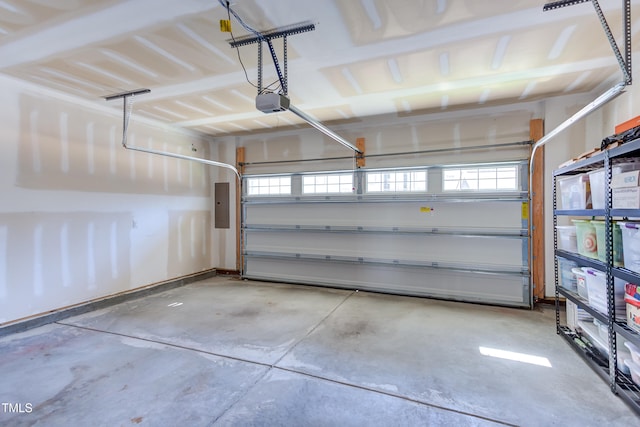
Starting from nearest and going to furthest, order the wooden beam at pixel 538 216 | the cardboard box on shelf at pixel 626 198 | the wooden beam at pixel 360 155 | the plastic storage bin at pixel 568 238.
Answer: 1. the cardboard box on shelf at pixel 626 198
2. the plastic storage bin at pixel 568 238
3. the wooden beam at pixel 538 216
4. the wooden beam at pixel 360 155

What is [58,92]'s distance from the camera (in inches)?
146

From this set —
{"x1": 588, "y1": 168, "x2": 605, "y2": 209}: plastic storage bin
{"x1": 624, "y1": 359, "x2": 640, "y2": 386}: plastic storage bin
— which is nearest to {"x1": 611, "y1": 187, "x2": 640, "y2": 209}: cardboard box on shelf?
{"x1": 588, "y1": 168, "x2": 605, "y2": 209}: plastic storage bin

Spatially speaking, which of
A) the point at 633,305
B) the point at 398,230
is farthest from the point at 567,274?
the point at 398,230

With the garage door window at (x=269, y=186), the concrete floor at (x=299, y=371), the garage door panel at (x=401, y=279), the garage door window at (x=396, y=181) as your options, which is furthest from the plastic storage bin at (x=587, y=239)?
the garage door window at (x=269, y=186)

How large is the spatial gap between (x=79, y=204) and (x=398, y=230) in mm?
4547

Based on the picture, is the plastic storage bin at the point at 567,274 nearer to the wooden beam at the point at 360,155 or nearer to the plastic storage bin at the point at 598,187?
the plastic storage bin at the point at 598,187

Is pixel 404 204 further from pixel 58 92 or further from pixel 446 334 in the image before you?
pixel 58 92

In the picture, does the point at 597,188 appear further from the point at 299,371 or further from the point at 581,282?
the point at 299,371

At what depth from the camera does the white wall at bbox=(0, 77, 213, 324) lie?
3.36 metres

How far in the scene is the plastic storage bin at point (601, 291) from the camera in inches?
87.6

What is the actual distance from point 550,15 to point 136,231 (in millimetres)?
5537

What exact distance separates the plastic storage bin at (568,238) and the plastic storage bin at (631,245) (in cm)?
88

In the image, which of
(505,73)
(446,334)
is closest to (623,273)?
(446,334)

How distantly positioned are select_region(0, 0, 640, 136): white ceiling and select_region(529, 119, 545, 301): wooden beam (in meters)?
0.54
